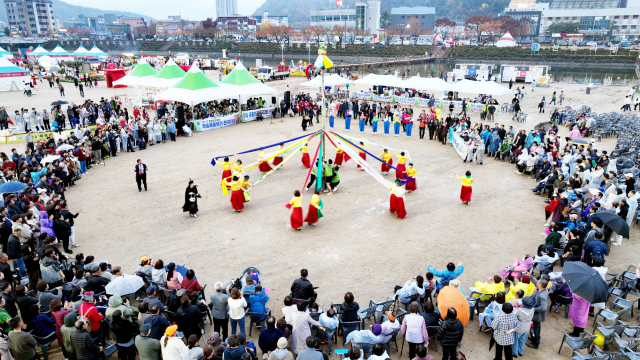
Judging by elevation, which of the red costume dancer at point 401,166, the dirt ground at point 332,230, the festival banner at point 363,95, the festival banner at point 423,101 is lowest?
the dirt ground at point 332,230

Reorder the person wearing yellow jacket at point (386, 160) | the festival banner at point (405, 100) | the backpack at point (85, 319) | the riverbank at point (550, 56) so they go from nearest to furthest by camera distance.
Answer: the backpack at point (85, 319), the person wearing yellow jacket at point (386, 160), the festival banner at point (405, 100), the riverbank at point (550, 56)

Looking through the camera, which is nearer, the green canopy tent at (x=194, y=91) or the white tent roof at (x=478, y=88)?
the green canopy tent at (x=194, y=91)

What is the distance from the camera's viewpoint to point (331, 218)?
12.1m

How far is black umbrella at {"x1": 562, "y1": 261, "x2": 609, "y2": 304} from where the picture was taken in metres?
6.25

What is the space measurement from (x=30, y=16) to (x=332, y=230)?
17777 cm

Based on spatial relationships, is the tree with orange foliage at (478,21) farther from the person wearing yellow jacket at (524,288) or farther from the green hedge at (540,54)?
the person wearing yellow jacket at (524,288)

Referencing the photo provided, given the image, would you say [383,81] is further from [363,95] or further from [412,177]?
[412,177]

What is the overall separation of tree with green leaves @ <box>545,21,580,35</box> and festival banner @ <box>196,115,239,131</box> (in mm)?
110750

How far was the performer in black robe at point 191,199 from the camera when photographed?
11.7 meters

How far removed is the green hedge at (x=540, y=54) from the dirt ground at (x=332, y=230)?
211 feet

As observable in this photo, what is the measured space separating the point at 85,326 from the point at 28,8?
179 m

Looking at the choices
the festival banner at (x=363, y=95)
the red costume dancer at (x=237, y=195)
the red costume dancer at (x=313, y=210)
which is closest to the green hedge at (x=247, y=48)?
the festival banner at (x=363, y=95)

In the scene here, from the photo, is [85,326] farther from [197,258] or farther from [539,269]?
[539,269]

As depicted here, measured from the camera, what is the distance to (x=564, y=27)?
105 m
